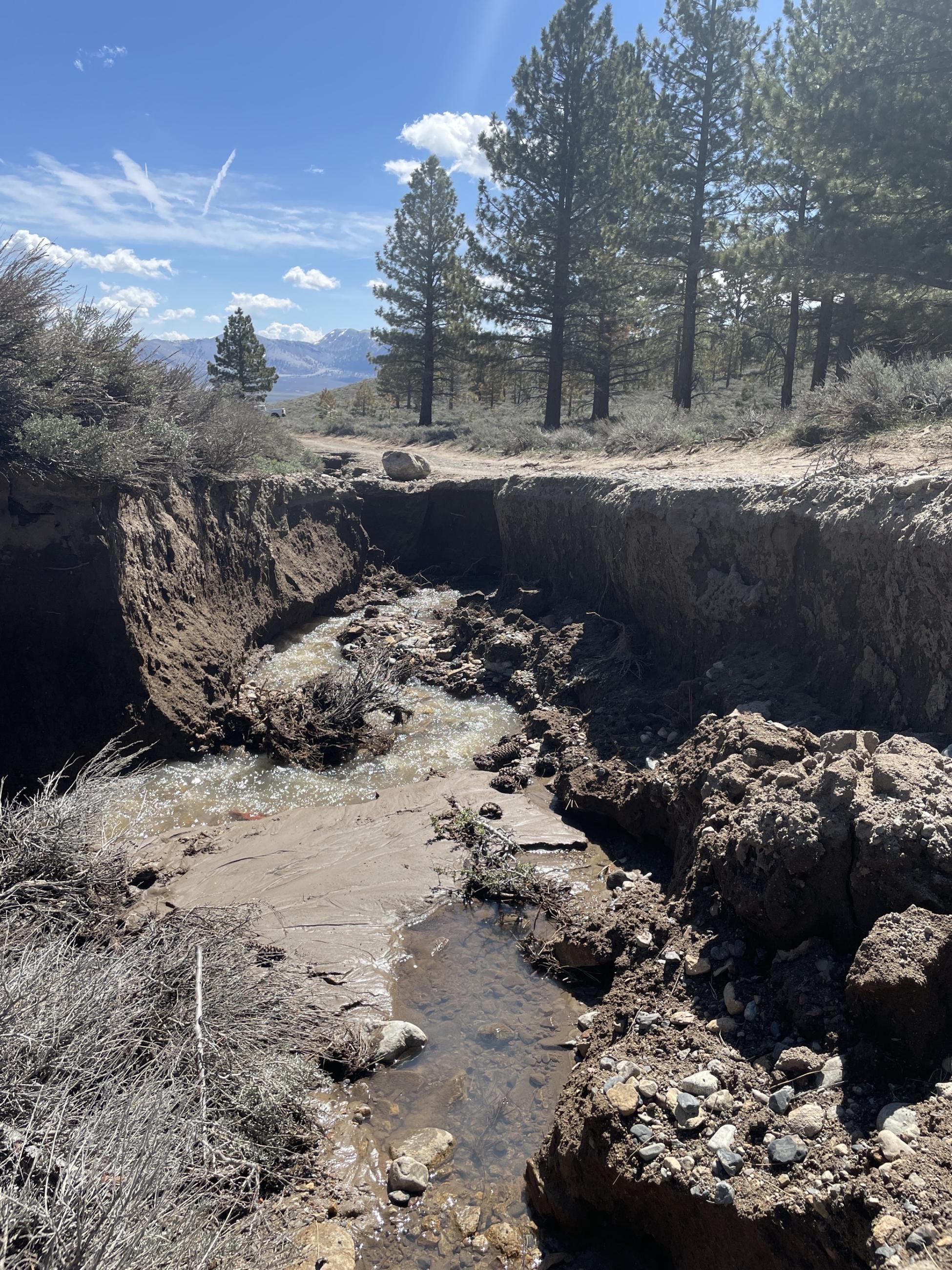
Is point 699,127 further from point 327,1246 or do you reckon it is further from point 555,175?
point 327,1246

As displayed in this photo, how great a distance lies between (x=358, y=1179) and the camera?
11.5 ft

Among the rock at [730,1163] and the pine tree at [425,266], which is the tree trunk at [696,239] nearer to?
the pine tree at [425,266]

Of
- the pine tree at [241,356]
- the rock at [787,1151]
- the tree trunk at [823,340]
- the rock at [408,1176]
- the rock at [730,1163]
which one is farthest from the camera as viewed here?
the pine tree at [241,356]

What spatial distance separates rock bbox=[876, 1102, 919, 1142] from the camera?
2523 mm

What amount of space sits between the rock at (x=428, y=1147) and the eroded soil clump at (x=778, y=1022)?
469 mm

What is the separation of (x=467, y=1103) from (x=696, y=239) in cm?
2122

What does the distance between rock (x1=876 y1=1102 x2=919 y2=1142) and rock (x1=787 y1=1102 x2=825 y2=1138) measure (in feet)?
0.65

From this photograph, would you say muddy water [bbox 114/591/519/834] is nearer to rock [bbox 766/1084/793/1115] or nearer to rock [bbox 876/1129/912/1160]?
rock [bbox 766/1084/793/1115]

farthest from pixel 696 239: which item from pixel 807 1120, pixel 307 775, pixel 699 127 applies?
pixel 807 1120

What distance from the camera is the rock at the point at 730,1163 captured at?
279 centimetres

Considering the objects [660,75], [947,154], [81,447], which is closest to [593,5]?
[660,75]

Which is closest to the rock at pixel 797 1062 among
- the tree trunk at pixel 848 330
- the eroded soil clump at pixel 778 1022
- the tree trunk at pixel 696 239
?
the eroded soil clump at pixel 778 1022

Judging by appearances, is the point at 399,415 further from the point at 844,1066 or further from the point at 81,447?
the point at 844,1066

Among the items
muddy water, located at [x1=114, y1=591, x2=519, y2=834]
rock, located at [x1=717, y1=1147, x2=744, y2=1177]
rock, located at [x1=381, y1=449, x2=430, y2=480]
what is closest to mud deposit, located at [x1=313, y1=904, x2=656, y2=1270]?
rock, located at [x1=717, y1=1147, x2=744, y2=1177]
